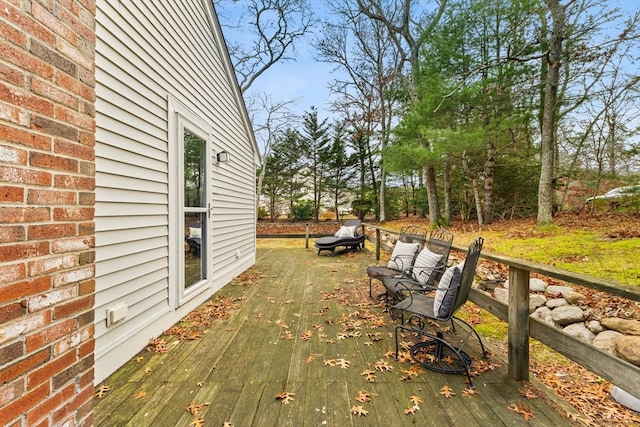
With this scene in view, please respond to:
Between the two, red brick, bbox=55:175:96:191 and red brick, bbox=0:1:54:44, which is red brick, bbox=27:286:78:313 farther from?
red brick, bbox=0:1:54:44

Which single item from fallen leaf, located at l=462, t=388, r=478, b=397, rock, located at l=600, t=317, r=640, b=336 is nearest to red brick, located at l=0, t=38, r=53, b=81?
fallen leaf, located at l=462, t=388, r=478, b=397

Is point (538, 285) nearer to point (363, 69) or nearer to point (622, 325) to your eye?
point (622, 325)

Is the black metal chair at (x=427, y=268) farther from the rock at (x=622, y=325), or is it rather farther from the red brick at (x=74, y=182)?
the red brick at (x=74, y=182)

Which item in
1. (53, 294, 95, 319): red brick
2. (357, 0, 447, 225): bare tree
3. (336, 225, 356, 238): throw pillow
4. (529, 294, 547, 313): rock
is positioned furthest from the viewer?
(357, 0, 447, 225): bare tree

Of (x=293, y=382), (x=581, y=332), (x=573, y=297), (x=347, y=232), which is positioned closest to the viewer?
(x=293, y=382)

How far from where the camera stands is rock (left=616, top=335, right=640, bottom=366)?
2287 mm

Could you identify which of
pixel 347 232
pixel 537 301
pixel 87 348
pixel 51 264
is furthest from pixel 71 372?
pixel 347 232

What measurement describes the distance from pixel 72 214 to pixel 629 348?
12.6 feet

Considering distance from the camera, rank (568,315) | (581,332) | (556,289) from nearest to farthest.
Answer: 1. (581,332)
2. (568,315)
3. (556,289)

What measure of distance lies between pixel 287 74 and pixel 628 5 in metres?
11.7

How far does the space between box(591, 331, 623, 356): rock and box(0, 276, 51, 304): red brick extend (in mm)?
3813

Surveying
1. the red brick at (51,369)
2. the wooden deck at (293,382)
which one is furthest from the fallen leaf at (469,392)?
the red brick at (51,369)

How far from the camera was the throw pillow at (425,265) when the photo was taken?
3328mm

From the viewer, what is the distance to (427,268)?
3279 mm
